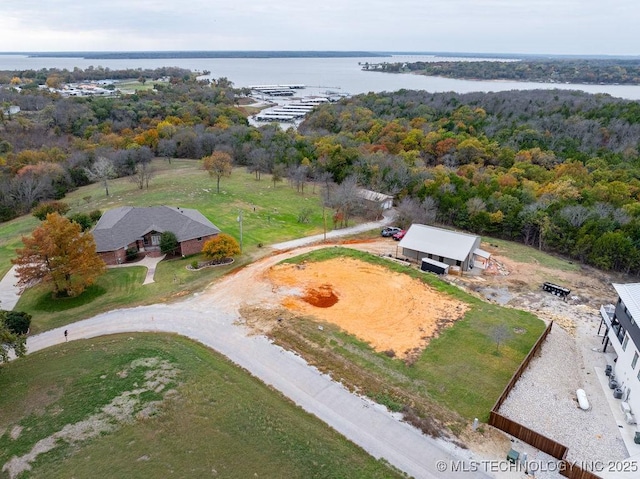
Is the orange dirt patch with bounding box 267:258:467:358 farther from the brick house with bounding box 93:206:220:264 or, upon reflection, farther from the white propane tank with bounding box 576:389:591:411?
the brick house with bounding box 93:206:220:264

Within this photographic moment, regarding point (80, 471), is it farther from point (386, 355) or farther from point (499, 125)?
point (499, 125)

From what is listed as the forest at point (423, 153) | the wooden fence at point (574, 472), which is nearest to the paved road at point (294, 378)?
the wooden fence at point (574, 472)

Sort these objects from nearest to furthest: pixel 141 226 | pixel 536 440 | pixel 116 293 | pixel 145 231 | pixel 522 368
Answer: pixel 536 440, pixel 522 368, pixel 116 293, pixel 145 231, pixel 141 226

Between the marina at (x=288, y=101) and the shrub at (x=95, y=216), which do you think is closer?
the shrub at (x=95, y=216)

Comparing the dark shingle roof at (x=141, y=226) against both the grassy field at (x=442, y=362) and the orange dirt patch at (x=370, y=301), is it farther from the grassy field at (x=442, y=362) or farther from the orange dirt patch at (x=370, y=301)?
the grassy field at (x=442, y=362)

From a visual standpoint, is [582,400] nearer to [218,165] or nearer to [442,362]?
[442,362]

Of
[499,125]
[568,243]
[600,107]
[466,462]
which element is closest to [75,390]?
[466,462]

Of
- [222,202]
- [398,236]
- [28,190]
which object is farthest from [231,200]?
[28,190]
